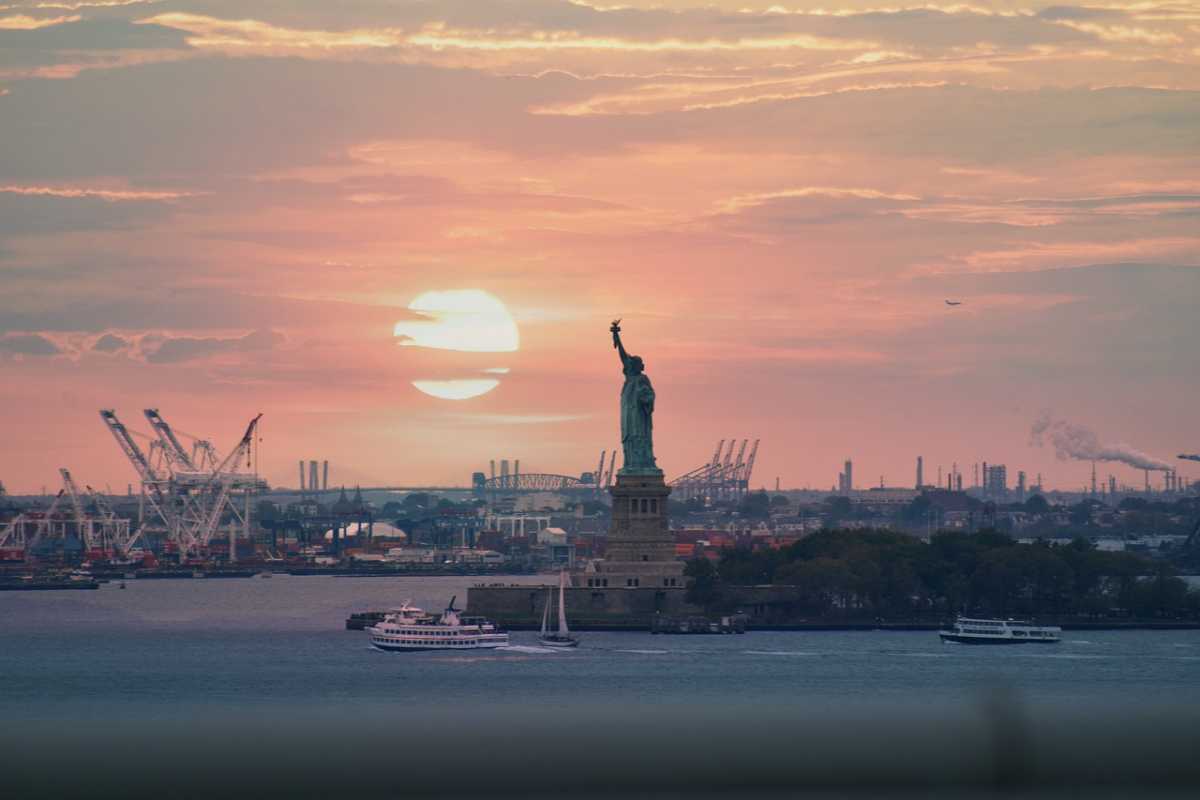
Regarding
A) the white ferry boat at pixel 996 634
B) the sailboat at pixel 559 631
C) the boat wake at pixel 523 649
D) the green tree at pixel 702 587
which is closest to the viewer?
the boat wake at pixel 523 649

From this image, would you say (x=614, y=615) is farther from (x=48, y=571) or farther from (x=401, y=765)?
(x=48, y=571)

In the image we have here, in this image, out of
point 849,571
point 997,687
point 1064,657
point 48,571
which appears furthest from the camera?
point 48,571

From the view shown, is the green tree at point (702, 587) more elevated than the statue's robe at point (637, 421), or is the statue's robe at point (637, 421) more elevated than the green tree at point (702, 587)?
the statue's robe at point (637, 421)

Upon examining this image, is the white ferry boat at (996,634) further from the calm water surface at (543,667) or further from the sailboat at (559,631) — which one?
the sailboat at (559,631)

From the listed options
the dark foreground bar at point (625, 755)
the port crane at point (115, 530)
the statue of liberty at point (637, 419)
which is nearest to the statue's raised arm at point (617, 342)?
the statue of liberty at point (637, 419)

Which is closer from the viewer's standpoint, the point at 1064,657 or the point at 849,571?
the point at 1064,657

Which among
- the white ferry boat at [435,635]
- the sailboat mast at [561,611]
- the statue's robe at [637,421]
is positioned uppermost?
the statue's robe at [637,421]

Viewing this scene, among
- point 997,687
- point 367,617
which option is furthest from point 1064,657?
point 997,687
